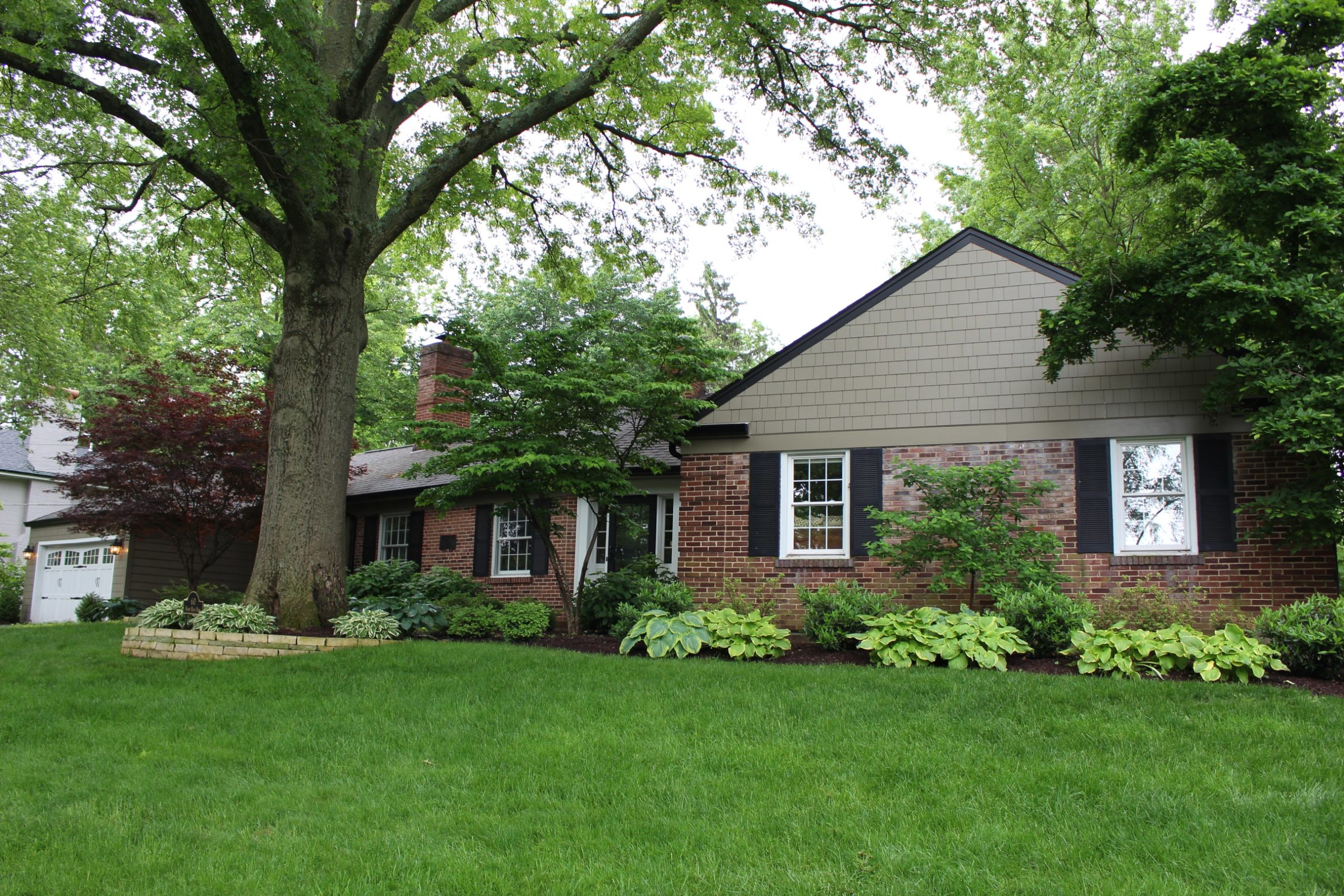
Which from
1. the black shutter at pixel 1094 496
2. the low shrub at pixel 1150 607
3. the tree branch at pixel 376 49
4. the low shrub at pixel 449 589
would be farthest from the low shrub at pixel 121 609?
the low shrub at pixel 1150 607

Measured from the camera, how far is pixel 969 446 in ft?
37.2

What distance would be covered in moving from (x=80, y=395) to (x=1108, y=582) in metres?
25.9

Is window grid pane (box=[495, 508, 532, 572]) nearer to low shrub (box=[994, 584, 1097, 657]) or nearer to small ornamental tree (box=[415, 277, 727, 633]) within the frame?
small ornamental tree (box=[415, 277, 727, 633])

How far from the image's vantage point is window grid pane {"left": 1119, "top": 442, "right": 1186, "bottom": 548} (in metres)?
10.5

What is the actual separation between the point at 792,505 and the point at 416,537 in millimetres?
8019

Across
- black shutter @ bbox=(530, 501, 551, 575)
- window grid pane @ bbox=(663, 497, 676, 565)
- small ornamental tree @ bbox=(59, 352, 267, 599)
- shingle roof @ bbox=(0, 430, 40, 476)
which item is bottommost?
black shutter @ bbox=(530, 501, 551, 575)

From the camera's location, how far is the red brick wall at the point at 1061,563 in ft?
32.8

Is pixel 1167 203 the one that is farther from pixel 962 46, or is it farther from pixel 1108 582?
pixel 1108 582

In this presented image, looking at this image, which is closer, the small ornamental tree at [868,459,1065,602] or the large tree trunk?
the small ornamental tree at [868,459,1065,602]

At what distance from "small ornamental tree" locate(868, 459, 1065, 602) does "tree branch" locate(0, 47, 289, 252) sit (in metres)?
7.59

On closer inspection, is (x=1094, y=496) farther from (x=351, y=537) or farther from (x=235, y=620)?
(x=351, y=537)

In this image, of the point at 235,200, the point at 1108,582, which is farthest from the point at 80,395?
the point at 1108,582

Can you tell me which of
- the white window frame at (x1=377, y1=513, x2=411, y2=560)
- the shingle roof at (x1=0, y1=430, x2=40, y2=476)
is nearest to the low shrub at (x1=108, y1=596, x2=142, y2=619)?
the white window frame at (x1=377, y1=513, x2=411, y2=560)

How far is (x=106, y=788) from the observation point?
17.4ft
